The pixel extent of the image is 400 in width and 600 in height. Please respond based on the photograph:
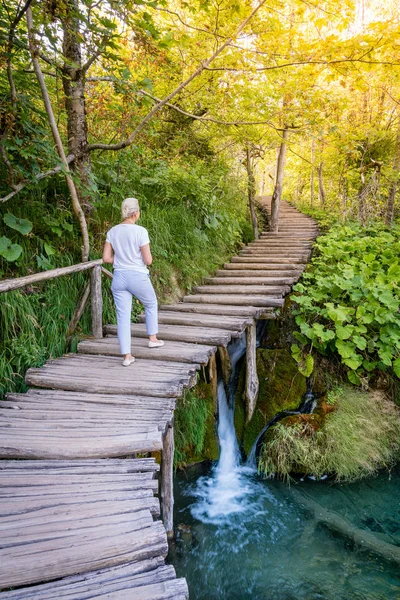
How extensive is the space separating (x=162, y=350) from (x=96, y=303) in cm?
118

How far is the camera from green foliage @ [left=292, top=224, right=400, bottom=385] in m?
5.92

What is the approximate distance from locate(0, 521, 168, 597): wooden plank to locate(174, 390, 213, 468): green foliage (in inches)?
124

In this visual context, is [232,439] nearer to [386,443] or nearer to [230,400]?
[230,400]

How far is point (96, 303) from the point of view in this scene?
16.8 feet

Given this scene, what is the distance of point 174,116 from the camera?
9.22 m

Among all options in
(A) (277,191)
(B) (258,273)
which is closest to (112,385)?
(B) (258,273)

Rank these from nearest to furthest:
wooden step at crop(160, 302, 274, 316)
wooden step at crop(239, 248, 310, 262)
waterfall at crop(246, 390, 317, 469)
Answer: waterfall at crop(246, 390, 317, 469), wooden step at crop(160, 302, 274, 316), wooden step at crop(239, 248, 310, 262)

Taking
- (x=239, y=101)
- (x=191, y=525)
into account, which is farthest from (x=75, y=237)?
(x=191, y=525)

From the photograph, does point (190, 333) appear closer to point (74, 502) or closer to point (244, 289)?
point (244, 289)

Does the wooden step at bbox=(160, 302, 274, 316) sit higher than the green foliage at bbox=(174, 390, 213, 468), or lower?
higher

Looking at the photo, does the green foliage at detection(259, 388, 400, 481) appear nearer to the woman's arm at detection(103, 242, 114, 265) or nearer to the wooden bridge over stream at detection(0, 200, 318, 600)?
the wooden bridge over stream at detection(0, 200, 318, 600)

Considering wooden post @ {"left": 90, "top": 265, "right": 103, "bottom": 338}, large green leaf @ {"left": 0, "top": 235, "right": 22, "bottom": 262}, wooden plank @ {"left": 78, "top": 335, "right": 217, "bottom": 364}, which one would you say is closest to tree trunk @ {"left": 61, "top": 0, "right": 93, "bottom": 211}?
wooden post @ {"left": 90, "top": 265, "right": 103, "bottom": 338}

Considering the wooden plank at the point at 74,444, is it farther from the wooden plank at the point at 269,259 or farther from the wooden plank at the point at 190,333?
the wooden plank at the point at 269,259

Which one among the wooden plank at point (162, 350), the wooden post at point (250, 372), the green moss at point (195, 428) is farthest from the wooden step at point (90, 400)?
the wooden post at point (250, 372)
